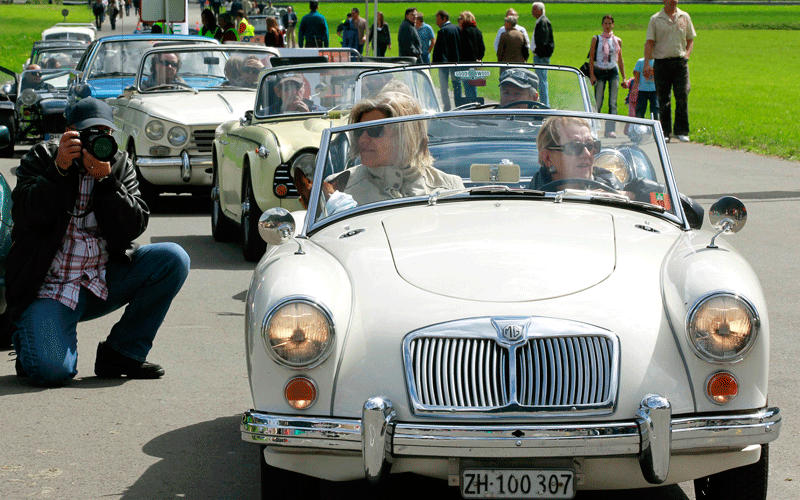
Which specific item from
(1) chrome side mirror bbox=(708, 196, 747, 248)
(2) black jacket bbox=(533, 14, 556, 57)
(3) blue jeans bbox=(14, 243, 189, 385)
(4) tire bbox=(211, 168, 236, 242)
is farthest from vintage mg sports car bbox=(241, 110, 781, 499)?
(2) black jacket bbox=(533, 14, 556, 57)

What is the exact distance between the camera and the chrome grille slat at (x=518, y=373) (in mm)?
3654

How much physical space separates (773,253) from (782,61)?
42.0 meters

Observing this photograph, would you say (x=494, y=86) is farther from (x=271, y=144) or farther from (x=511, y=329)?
(x=511, y=329)

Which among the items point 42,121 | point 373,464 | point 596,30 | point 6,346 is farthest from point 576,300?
point 596,30

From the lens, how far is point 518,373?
3682 millimetres

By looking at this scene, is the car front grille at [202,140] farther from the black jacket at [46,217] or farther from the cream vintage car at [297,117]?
the black jacket at [46,217]

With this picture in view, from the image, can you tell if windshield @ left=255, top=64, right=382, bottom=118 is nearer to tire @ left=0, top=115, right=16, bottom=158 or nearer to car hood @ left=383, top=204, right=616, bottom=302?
car hood @ left=383, top=204, right=616, bottom=302

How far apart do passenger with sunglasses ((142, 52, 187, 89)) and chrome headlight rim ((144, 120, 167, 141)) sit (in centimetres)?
148

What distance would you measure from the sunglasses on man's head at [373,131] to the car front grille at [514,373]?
5.22 ft

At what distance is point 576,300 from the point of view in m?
3.84

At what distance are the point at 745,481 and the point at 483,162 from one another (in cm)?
183

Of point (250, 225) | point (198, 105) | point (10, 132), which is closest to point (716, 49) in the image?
point (10, 132)

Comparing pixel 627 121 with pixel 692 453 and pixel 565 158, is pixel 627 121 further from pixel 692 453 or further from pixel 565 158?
pixel 692 453

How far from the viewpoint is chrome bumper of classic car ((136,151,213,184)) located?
12.5m
